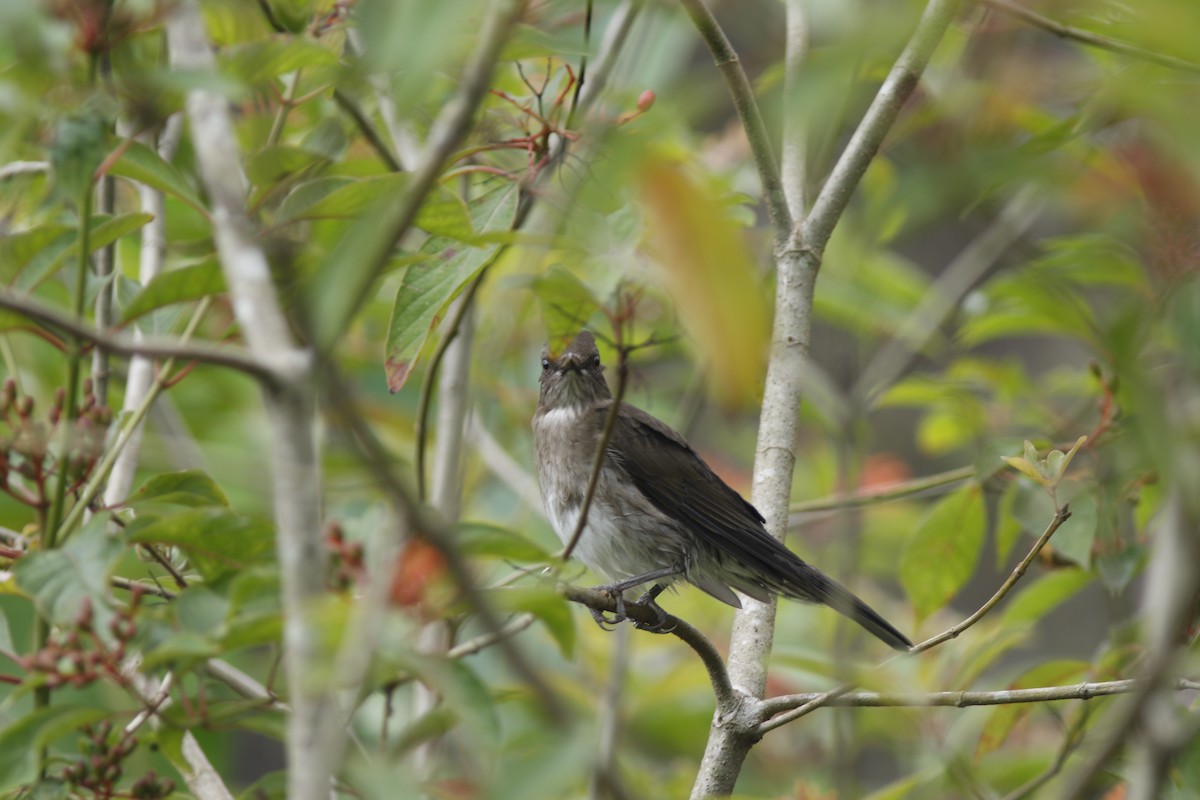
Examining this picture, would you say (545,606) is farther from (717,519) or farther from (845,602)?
(717,519)

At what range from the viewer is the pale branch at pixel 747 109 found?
270 cm

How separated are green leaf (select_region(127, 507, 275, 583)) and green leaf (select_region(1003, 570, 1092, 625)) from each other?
2.45 meters

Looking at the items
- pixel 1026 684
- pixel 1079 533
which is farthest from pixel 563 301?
pixel 1026 684

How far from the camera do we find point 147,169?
246 cm

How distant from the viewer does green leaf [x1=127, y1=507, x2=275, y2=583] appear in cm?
219

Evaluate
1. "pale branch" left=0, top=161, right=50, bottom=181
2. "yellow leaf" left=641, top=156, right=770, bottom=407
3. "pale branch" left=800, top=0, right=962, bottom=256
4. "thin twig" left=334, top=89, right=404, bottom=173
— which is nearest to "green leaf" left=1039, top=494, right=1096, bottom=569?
"pale branch" left=800, top=0, right=962, bottom=256

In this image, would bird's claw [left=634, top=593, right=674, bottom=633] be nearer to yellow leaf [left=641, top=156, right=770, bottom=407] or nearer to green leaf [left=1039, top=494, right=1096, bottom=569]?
green leaf [left=1039, top=494, right=1096, bottom=569]

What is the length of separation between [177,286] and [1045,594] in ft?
8.94

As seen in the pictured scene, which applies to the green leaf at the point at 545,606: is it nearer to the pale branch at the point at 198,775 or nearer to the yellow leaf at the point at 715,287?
the yellow leaf at the point at 715,287

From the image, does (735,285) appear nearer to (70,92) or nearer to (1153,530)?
(70,92)

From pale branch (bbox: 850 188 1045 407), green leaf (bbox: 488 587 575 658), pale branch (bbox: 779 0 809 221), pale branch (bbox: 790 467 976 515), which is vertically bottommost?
green leaf (bbox: 488 587 575 658)

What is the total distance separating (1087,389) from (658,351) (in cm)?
153

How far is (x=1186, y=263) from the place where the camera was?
2.58m

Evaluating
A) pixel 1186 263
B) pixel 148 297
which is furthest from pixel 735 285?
pixel 1186 263
